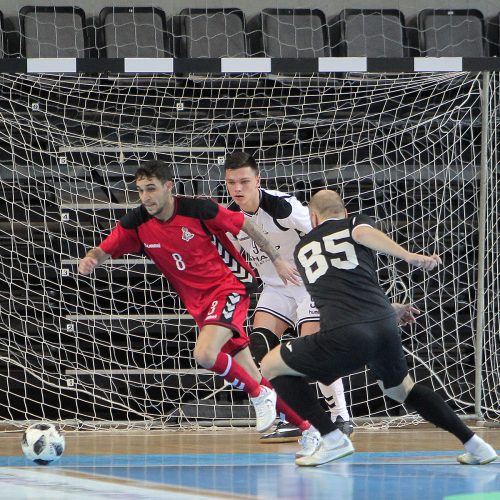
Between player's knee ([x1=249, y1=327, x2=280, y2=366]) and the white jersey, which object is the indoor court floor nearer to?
player's knee ([x1=249, y1=327, x2=280, y2=366])

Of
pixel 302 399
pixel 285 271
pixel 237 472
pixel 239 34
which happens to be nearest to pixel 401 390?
pixel 302 399

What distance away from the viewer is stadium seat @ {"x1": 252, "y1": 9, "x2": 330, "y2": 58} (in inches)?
408

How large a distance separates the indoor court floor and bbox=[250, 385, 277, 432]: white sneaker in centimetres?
17

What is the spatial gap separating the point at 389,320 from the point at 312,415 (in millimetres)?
625

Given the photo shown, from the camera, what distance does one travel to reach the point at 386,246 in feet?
16.3

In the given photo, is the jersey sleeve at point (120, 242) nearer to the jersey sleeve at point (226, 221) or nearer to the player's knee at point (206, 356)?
the jersey sleeve at point (226, 221)

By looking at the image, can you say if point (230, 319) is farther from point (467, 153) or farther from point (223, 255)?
point (467, 153)

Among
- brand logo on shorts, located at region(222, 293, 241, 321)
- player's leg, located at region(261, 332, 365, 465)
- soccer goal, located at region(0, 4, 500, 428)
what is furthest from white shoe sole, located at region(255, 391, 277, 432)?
soccer goal, located at region(0, 4, 500, 428)

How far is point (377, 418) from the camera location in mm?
8703

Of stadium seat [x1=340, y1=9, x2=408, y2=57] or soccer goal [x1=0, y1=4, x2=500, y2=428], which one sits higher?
stadium seat [x1=340, y1=9, x2=408, y2=57]

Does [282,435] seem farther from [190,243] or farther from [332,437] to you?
[332,437]

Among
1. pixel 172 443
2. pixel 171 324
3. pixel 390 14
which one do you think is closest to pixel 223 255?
pixel 172 443

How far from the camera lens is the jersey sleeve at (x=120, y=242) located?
6303mm

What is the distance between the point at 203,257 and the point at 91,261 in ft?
2.37
